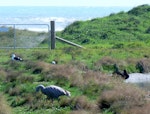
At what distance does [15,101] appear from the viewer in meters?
17.9

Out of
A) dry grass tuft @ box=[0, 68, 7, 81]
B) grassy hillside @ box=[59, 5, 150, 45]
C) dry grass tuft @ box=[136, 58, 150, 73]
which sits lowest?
dry grass tuft @ box=[136, 58, 150, 73]

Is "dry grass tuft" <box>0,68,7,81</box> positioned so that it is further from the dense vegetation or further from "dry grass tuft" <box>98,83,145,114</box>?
"dry grass tuft" <box>98,83,145,114</box>

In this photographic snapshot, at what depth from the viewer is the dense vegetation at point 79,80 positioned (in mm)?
16344

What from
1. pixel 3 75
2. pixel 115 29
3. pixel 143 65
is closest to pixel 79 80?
pixel 3 75

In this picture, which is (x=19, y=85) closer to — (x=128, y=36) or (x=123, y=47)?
(x=123, y=47)

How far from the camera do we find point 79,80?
20.6m

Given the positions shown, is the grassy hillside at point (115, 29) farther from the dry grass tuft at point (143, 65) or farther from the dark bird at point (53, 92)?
the dark bird at point (53, 92)

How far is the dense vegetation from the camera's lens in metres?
16.3

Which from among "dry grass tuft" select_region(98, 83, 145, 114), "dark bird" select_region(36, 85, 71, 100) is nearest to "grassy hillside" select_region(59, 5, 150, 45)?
"dark bird" select_region(36, 85, 71, 100)

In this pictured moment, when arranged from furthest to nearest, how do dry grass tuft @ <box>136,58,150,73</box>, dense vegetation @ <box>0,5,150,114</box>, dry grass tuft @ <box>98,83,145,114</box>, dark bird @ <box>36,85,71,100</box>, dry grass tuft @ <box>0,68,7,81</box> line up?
1. dry grass tuft @ <box>136,58,150,73</box>
2. dry grass tuft @ <box>0,68,7,81</box>
3. dark bird @ <box>36,85,71,100</box>
4. dense vegetation @ <box>0,5,150,114</box>
5. dry grass tuft @ <box>98,83,145,114</box>

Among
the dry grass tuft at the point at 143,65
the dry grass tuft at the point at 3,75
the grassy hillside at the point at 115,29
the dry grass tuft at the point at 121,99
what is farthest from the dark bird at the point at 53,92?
the grassy hillside at the point at 115,29

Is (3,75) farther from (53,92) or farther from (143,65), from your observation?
(143,65)

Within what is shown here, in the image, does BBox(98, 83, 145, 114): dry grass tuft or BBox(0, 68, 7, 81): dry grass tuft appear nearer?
BBox(98, 83, 145, 114): dry grass tuft

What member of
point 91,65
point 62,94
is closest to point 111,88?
point 62,94
